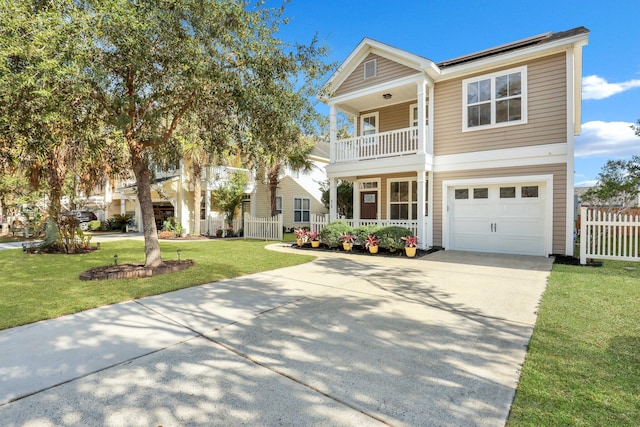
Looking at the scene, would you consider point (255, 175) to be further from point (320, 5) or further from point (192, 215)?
point (320, 5)

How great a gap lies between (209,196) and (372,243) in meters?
12.0

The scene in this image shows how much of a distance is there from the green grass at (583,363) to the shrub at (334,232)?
6911 mm

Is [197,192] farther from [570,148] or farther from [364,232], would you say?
[570,148]

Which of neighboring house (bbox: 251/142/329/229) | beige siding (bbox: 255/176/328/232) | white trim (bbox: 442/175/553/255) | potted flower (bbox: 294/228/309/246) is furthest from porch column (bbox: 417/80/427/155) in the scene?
beige siding (bbox: 255/176/328/232)

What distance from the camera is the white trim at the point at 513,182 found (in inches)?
376

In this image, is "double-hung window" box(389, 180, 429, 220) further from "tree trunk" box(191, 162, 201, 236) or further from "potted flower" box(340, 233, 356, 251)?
"tree trunk" box(191, 162, 201, 236)

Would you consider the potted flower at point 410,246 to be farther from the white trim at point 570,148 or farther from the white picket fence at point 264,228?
the white picket fence at point 264,228

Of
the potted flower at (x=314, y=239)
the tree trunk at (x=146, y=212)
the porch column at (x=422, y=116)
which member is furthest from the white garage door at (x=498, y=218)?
the tree trunk at (x=146, y=212)

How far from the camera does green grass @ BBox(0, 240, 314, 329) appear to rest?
489cm

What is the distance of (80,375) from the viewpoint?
2.90m

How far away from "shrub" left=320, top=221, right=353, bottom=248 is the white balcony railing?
2.78 m

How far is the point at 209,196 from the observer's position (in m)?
19.1

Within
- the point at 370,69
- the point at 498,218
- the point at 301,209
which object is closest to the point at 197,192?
the point at 301,209

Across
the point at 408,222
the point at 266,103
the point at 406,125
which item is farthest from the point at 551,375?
the point at 406,125
